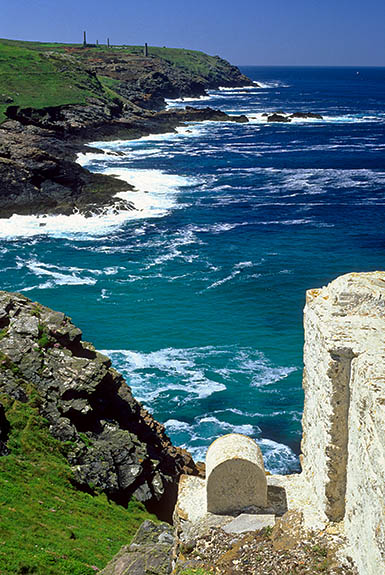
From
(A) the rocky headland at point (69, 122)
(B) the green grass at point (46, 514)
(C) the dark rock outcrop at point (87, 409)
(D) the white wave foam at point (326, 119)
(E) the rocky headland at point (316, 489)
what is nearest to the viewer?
(E) the rocky headland at point (316, 489)

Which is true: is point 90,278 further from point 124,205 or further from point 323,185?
point 323,185

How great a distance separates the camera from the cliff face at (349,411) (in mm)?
9203

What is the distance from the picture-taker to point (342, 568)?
10133mm

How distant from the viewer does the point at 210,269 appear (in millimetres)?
42031

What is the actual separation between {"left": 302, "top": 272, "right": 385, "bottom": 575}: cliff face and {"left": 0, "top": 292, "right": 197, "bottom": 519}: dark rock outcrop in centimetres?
847

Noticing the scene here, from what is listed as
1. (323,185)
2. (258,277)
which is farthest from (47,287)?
(323,185)

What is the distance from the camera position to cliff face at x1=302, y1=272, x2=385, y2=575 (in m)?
9.20

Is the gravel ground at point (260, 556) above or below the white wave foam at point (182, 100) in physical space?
below

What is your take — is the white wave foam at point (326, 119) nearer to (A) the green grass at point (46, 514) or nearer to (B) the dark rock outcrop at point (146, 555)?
(A) the green grass at point (46, 514)

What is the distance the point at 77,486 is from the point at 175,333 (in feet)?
49.9

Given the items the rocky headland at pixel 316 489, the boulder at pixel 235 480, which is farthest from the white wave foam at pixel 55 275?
the boulder at pixel 235 480

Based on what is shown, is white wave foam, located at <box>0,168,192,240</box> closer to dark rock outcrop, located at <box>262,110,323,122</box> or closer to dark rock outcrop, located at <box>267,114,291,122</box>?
dark rock outcrop, located at <box>267,114,291,122</box>

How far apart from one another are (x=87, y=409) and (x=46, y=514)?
4.56 meters

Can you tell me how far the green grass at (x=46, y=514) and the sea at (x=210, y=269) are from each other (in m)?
7.43
